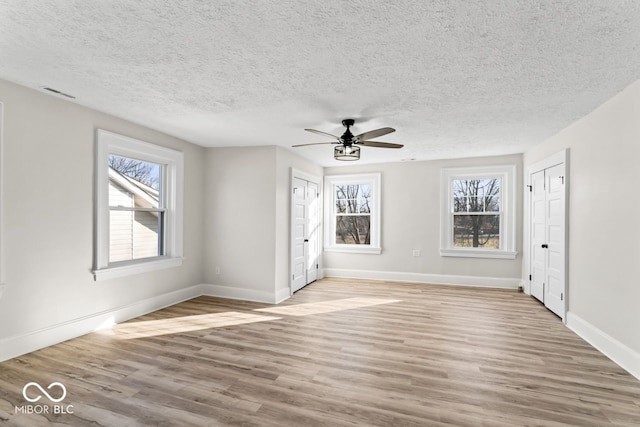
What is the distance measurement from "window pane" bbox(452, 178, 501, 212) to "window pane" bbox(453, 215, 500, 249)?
17cm

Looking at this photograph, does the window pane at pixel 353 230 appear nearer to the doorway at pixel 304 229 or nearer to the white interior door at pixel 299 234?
the doorway at pixel 304 229

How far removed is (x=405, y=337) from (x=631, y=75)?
120 inches

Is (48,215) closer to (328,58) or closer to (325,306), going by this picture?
(328,58)

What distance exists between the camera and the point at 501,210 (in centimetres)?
600

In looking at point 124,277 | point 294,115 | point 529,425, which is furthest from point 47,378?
point 529,425

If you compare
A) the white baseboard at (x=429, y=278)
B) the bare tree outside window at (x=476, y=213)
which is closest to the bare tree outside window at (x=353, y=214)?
the white baseboard at (x=429, y=278)

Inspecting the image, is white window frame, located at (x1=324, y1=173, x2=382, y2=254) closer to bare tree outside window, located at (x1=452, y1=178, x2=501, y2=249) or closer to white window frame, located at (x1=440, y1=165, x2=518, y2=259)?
white window frame, located at (x1=440, y1=165, x2=518, y2=259)

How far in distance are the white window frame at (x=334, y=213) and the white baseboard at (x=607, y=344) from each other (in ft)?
11.2

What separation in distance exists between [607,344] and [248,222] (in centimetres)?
447

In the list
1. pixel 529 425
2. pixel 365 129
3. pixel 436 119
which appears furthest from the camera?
pixel 365 129

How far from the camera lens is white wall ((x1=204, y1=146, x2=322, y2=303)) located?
4992mm

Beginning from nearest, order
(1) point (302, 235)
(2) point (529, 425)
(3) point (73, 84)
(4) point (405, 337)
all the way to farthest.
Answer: (2) point (529, 425), (3) point (73, 84), (4) point (405, 337), (1) point (302, 235)

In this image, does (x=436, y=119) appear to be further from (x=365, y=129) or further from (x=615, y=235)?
(x=615, y=235)

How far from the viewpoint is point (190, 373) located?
106 inches
